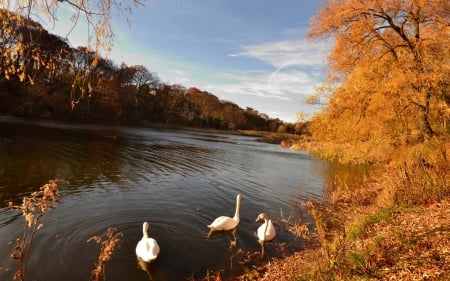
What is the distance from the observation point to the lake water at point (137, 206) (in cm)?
812

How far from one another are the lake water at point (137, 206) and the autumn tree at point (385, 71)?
5.00 meters

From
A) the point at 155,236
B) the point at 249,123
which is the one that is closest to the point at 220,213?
the point at 155,236

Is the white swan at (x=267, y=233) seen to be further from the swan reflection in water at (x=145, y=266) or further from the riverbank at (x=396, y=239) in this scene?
the swan reflection in water at (x=145, y=266)

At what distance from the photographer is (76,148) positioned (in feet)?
85.6

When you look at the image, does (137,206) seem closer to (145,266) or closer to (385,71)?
(145,266)

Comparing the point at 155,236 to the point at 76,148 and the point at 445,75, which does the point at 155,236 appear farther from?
the point at 76,148

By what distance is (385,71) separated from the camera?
43.0 ft

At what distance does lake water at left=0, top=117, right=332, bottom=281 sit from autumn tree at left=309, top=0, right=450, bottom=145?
5.00 meters

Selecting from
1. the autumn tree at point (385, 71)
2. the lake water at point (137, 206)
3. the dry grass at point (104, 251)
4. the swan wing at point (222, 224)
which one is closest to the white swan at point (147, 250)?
the lake water at point (137, 206)

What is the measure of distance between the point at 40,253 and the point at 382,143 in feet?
45.8

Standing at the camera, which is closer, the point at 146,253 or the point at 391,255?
the point at 391,255

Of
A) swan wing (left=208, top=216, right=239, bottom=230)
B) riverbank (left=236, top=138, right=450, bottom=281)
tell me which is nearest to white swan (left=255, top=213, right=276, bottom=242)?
swan wing (left=208, top=216, right=239, bottom=230)

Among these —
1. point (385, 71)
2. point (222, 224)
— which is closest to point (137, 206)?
point (222, 224)

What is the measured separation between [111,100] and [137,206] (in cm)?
6489
